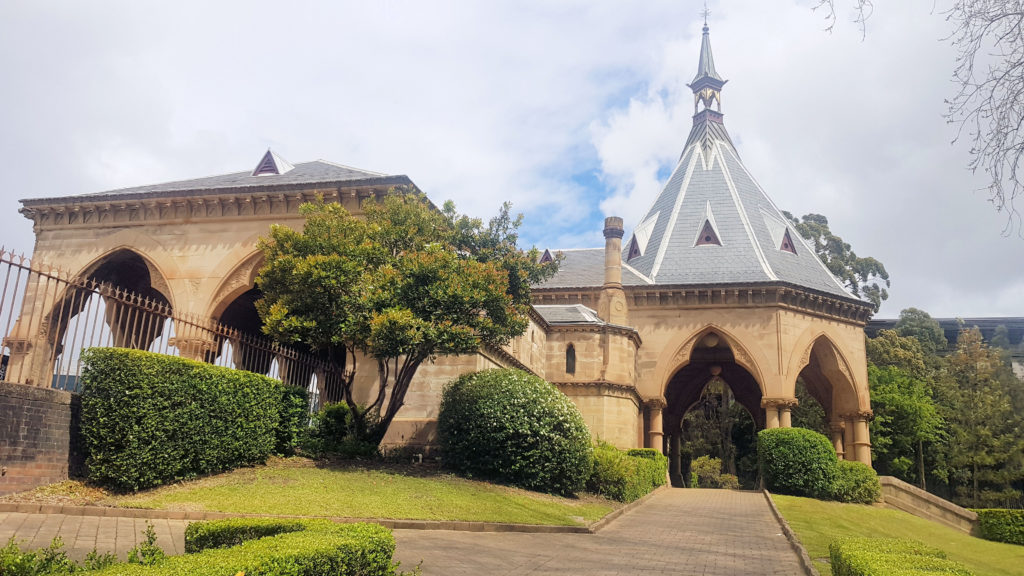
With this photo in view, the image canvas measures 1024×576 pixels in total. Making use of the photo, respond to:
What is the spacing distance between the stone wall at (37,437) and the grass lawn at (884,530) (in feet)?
42.5

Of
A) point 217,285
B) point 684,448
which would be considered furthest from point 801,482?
point 684,448

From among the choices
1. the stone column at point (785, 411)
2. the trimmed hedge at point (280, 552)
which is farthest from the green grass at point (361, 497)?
the stone column at point (785, 411)

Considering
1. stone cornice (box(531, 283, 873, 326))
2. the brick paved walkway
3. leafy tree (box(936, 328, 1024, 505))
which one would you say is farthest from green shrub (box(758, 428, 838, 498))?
the brick paved walkway

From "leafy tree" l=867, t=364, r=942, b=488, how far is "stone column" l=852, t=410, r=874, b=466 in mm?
6362

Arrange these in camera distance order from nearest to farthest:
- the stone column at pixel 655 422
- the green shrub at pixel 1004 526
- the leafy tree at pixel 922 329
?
1. the green shrub at pixel 1004 526
2. the stone column at pixel 655 422
3. the leafy tree at pixel 922 329

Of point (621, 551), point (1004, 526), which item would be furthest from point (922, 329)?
point (621, 551)

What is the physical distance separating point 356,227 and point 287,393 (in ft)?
13.8

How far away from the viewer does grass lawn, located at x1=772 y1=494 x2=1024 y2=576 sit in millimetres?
16766

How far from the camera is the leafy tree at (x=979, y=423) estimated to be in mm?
38094

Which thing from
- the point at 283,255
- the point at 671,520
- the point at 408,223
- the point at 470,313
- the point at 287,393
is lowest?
the point at 671,520

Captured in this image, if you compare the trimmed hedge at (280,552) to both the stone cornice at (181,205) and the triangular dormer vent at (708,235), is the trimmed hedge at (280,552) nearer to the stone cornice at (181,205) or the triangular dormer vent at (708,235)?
the stone cornice at (181,205)

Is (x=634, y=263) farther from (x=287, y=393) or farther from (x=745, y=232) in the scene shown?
(x=287, y=393)

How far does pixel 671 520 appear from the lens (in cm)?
1669

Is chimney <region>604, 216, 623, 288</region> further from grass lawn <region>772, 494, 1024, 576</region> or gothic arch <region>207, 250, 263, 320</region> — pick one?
gothic arch <region>207, 250, 263, 320</region>
